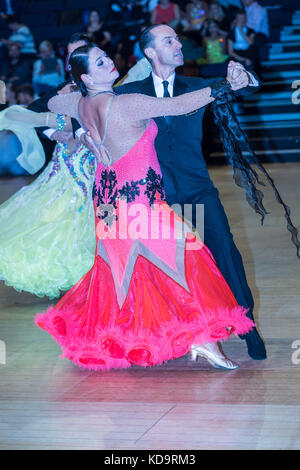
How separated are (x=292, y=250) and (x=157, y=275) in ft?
8.40

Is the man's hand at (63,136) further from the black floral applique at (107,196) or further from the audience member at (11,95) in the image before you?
the audience member at (11,95)

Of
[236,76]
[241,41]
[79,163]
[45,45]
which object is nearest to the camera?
[236,76]

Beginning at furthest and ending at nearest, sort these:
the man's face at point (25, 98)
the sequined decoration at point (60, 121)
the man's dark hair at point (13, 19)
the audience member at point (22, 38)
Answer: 1. the man's dark hair at point (13, 19)
2. the audience member at point (22, 38)
3. the man's face at point (25, 98)
4. the sequined decoration at point (60, 121)

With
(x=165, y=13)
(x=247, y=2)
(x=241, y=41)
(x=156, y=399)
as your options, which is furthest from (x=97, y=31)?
(x=156, y=399)

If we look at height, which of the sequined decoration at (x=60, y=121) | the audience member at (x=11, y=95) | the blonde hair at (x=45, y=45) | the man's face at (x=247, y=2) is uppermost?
the sequined decoration at (x=60, y=121)

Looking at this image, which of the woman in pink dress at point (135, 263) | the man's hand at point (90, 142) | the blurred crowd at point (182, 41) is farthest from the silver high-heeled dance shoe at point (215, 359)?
the blurred crowd at point (182, 41)

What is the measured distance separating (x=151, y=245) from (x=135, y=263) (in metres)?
0.10

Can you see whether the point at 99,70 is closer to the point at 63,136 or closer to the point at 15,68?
the point at 63,136

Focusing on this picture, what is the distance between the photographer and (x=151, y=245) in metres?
3.17

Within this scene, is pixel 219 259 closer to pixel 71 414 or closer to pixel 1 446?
pixel 71 414

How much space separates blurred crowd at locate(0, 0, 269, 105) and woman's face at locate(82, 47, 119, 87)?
709cm

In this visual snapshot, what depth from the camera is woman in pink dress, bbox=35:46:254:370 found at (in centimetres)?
300

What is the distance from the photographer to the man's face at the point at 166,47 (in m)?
3.20
